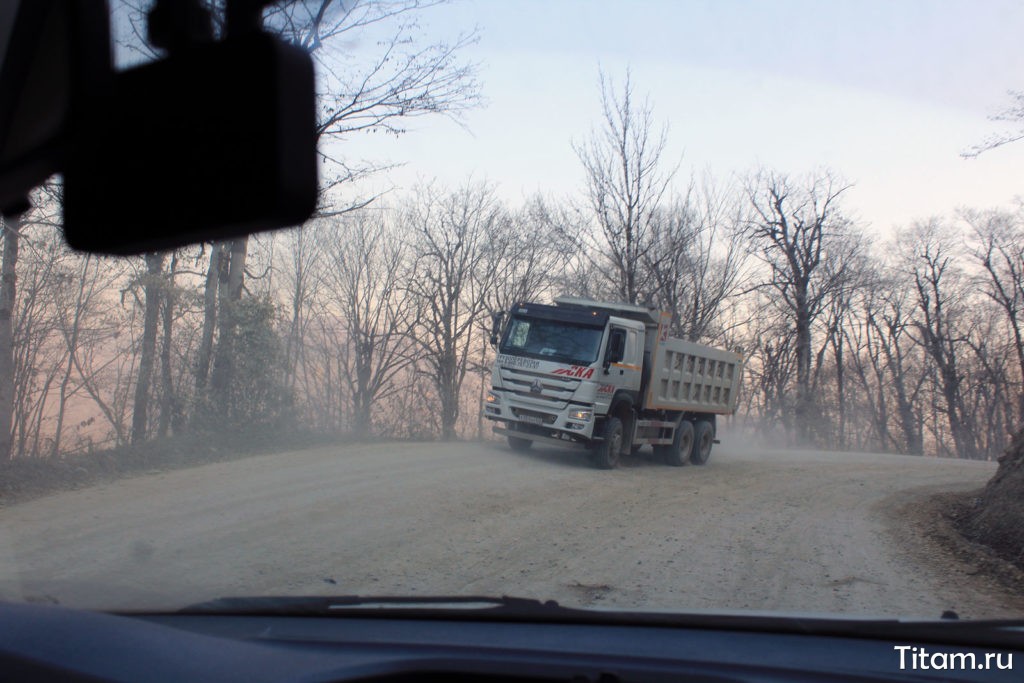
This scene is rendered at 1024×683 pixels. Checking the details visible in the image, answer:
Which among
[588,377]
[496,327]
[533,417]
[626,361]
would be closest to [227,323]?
[496,327]

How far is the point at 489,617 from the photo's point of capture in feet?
12.5

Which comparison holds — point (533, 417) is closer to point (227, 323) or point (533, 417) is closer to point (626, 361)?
point (626, 361)

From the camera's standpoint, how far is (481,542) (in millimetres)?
8469

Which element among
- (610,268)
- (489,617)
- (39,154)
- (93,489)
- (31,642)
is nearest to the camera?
(39,154)

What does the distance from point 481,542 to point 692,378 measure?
10.5 m

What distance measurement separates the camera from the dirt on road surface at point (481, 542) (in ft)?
21.7

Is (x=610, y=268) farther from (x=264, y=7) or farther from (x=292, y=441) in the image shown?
(x=264, y=7)

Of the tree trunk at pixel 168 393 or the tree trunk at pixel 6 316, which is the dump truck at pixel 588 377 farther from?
the tree trunk at pixel 6 316

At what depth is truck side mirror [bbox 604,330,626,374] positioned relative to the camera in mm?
15141

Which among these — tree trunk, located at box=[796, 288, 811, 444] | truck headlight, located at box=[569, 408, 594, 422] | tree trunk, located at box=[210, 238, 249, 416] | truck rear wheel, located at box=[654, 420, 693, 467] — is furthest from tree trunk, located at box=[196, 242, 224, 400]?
tree trunk, located at box=[796, 288, 811, 444]

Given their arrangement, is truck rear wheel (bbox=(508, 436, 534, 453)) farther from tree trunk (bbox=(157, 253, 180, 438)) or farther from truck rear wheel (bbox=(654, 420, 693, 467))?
tree trunk (bbox=(157, 253, 180, 438))

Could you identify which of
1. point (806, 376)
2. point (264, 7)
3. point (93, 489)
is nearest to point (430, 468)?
point (93, 489)

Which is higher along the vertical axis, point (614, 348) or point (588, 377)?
point (614, 348)

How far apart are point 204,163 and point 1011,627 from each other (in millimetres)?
3497
